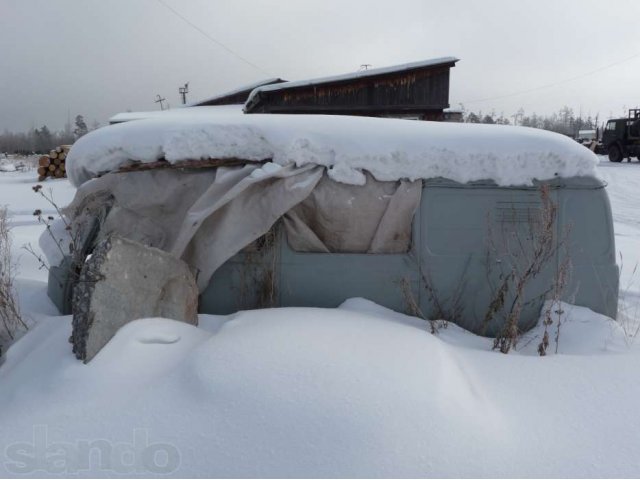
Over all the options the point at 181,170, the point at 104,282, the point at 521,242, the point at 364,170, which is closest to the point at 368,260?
the point at 364,170

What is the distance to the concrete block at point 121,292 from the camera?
2908mm

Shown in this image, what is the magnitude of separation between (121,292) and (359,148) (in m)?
1.98

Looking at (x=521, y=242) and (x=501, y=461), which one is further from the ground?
(x=521, y=242)

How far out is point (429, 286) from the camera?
4.09 meters

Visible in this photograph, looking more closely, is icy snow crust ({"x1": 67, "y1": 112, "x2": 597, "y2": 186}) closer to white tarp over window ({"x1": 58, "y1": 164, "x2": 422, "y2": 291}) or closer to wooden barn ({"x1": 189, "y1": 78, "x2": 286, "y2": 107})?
white tarp over window ({"x1": 58, "y1": 164, "x2": 422, "y2": 291})

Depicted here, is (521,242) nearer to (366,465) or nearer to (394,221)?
(394,221)

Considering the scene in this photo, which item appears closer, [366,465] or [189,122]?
[366,465]

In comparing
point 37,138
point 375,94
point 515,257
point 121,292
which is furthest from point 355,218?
point 37,138

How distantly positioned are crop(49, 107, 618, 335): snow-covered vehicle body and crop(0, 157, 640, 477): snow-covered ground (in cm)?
72

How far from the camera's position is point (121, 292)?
10.2ft

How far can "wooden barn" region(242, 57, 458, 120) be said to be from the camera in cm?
1630

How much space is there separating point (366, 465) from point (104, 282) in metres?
1.84

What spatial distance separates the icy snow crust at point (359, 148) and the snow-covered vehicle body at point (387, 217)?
0.04 ft

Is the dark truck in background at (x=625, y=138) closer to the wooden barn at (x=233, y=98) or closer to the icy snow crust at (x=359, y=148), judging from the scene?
the wooden barn at (x=233, y=98)
